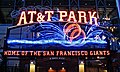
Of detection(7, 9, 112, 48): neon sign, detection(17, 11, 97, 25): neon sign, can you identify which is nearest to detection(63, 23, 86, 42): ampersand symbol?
detection(7, 9, 112, 48): neon sign

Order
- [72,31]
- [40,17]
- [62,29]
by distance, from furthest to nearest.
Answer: [40,17]
[62,29]
[72,31]

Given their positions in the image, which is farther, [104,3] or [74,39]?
[104,3]

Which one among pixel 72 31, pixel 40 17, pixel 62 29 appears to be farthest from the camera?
pixel 40 17

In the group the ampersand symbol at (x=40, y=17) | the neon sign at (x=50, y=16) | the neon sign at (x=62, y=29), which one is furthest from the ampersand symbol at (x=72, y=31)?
the ampersand symbol at (x=40, y=17)

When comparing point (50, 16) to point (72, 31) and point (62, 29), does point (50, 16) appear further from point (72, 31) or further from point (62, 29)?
point (72, 31)

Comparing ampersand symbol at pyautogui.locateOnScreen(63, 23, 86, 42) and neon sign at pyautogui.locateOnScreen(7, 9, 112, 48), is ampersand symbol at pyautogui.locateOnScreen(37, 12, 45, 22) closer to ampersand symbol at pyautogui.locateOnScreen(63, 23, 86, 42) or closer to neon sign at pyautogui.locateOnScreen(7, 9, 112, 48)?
neon sign at pyautogui.locateOnScreen(7, 9, 112, 48)

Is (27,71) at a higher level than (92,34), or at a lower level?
lower

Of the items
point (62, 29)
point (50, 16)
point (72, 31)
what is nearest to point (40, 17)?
point (50, 16)

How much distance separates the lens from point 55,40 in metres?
15.1

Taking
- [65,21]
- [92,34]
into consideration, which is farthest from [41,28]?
Answer: [92,34]

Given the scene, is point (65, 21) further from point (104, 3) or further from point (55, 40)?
point (104, 3)

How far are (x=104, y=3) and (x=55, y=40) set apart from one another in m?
5.88

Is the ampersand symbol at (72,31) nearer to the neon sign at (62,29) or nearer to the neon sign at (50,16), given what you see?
the neon sign at (62,29)

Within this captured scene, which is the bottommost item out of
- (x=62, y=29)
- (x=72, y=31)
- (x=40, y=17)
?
(x=72, y=31)
